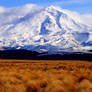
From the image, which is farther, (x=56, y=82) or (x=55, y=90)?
(x=56, y=82)

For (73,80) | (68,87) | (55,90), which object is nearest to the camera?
(55,90)

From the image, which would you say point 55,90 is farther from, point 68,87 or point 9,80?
point 9,80

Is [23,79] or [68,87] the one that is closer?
[68,87]

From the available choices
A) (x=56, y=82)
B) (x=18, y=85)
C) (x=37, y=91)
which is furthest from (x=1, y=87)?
(x=56, y=82)

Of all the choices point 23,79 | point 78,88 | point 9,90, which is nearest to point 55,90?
point 78,88

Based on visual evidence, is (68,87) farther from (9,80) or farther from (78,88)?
(9,80)

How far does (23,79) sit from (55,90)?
11.8 ft

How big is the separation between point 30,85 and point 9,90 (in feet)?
4.05

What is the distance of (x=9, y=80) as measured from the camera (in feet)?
51.0

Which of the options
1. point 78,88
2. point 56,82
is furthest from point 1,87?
point 78,88

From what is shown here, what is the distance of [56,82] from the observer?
46.9 ft

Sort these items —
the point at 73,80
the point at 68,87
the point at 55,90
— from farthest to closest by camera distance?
1. the point at 73,80
2. the point at 68,87
3. the point at 55,90

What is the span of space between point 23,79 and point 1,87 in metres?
2.12

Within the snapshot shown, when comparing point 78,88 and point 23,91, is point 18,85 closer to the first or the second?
point 23,91
